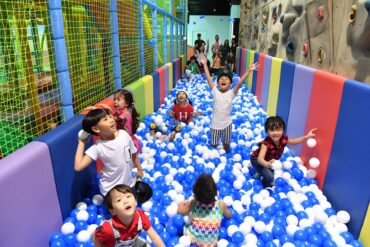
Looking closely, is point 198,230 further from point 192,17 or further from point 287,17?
point 192,17

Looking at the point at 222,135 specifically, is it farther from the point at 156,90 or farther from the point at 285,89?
the point at 156,90

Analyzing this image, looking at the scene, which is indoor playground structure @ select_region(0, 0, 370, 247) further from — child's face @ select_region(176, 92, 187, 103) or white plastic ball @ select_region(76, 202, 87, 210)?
child's face @ select_region(176, 92, 187, 103)

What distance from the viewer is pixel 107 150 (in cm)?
224

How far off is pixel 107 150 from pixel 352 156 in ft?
5.76

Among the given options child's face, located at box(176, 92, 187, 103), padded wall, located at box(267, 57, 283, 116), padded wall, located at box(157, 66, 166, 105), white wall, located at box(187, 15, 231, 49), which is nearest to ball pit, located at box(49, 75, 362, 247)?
child's face, located at box(176, 92, 187, 103)

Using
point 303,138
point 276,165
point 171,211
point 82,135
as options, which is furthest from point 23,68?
point 303,138

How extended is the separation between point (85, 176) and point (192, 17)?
21.5 m

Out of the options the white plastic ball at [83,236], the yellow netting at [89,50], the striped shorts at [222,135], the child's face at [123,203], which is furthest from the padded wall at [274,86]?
the child's face at [123,203]

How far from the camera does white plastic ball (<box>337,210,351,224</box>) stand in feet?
7.42

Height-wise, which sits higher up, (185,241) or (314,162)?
(314,162)

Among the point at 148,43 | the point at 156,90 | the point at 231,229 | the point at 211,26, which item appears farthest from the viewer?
the point at 211,26

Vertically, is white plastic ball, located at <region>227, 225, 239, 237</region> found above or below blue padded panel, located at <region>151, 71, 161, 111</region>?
below

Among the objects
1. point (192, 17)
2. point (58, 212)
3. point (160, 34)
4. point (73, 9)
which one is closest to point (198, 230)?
point (58, 212)

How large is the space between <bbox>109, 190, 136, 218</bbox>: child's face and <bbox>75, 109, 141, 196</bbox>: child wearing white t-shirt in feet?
1.93
